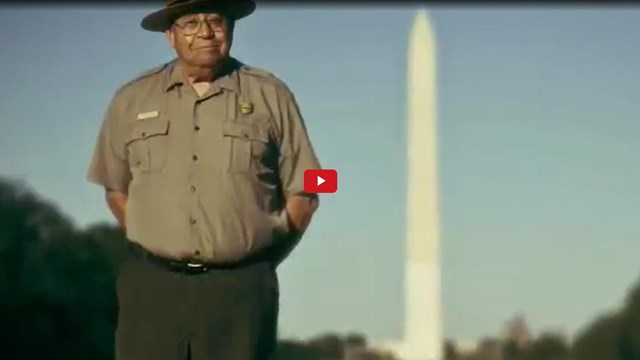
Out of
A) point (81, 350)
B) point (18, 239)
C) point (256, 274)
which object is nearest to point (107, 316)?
point (81, 350)

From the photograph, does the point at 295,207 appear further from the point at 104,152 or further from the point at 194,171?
the point at 104,152

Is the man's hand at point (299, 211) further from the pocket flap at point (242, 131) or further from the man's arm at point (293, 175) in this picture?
the pocket flap at point (242, 131)

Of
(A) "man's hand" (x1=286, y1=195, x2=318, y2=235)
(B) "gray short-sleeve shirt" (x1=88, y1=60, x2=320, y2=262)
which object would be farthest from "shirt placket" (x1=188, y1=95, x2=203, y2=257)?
(A) "man's hand" (x1=286, y1=195, x2=318, y2=235)

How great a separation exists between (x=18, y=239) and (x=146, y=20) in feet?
5.29

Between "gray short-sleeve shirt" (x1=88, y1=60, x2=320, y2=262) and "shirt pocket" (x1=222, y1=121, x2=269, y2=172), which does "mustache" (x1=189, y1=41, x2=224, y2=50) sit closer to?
"gray short-sleeve shirt" (x1=88, y1=60, x2=320, y2=262)

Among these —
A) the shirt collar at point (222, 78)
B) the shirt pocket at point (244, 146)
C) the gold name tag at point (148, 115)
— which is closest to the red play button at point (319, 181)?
the shirt pocket at point (244, 146)

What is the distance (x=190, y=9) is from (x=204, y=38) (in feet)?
0.29

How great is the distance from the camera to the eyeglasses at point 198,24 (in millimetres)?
3672

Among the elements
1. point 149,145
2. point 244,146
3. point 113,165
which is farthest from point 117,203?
point 244,146

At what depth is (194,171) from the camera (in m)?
3.60

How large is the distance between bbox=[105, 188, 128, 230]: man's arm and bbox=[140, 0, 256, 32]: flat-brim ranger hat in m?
0.47

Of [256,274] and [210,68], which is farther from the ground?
[210,68]

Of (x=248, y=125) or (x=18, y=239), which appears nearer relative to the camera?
(x=248, y=125)

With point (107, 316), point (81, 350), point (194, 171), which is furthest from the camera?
point (81, 350)
